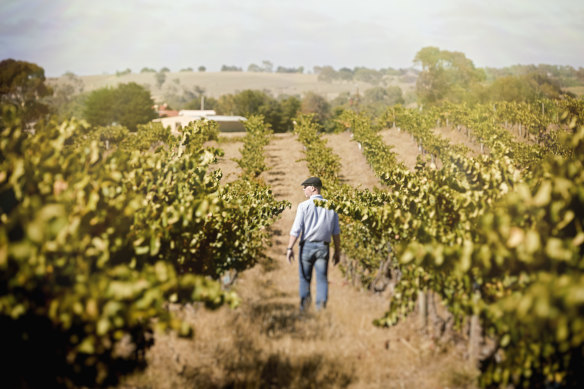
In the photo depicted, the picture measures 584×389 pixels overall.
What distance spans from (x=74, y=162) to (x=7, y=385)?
2.36m

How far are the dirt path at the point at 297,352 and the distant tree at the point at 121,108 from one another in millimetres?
66024

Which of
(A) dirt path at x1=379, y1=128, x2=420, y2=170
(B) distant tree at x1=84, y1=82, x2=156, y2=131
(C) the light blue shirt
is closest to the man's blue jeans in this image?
(C) the light blue shirt

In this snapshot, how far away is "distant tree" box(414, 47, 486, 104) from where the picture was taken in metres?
69.0

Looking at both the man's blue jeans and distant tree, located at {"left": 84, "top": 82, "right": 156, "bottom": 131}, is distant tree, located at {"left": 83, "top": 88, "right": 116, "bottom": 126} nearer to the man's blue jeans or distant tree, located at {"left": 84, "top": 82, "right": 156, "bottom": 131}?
distant tree, located at {"left": 84, "top": 82, "right": 156, "bottom": 131}

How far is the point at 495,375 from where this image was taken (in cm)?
466

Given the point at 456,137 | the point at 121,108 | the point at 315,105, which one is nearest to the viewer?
the point at 456,137

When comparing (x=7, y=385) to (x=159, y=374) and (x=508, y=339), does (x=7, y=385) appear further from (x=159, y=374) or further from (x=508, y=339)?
(x=508, y=339)

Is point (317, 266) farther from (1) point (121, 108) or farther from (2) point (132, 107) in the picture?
(1) point (121, 108)

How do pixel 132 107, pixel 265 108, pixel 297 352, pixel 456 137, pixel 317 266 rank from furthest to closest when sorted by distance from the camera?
pixel 265 108
pixel 132 107
pixel 456 137
pixel 317 266
pixel 297 352

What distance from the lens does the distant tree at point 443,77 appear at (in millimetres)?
69000

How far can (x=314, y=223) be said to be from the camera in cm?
751

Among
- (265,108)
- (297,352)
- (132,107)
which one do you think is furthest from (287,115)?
(297,352)

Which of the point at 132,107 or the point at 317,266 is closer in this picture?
the point at 317,266

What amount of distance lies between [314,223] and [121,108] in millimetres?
69482
